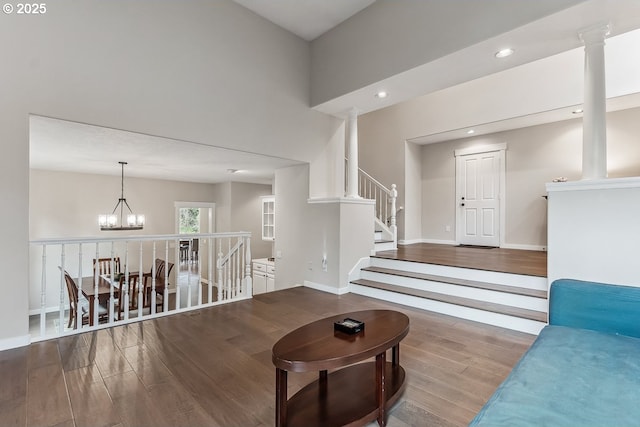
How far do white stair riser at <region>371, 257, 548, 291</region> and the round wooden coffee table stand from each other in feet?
7.75

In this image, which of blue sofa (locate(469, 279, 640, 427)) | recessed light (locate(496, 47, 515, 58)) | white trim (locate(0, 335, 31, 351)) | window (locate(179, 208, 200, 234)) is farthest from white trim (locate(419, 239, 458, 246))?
white trim (locate(0, 335, 31, 351))

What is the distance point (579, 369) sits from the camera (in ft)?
5.18

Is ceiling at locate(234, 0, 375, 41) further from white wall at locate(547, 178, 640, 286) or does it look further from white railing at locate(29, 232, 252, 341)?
white wall at locate(547, 178, 640, 286)

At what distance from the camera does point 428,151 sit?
751 cm

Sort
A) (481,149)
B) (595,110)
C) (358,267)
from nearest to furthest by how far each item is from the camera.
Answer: (595,110) → (358,267) → (481,149)

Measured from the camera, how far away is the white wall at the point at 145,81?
270 centimetres

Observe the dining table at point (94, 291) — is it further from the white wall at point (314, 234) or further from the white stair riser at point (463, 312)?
the white stair riser at point (463, 312)

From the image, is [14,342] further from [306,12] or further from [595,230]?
[595,230]

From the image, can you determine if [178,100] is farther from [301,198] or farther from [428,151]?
[428,151]

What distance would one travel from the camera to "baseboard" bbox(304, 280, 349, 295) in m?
4.73

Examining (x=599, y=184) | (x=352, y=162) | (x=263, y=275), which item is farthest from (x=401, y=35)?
(x=263, y=275)

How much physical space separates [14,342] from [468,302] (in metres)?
4.74

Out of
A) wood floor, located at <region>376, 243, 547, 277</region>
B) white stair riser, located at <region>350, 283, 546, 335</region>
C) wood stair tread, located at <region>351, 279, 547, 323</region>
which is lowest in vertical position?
white stair riser, located at <region>350, 283, 546, 335</region>

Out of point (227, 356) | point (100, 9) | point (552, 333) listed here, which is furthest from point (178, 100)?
point (552, 333)
